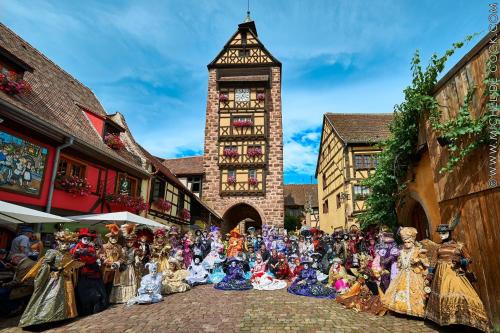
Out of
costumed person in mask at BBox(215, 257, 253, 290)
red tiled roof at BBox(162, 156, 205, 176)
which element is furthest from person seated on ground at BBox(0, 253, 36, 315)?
red tiled roof at BBox(162, 156, 205, 176)

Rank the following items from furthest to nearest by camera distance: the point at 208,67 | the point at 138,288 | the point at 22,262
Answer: the point at 208,67, the point at 138,288, the point at 22,262

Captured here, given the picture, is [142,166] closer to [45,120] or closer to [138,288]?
[45,120]

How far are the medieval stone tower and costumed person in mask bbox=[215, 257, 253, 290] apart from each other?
41.9ft

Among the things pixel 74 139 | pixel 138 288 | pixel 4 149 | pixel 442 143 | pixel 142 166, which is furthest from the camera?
pixel 142 166

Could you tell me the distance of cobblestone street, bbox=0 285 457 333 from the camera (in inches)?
176

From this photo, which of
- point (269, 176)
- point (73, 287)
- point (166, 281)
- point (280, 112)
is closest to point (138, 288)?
point (166, 281)

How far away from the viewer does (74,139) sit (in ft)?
30.2

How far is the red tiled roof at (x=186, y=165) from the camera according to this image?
23938 millimetres

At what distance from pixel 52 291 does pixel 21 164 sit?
4716 mm

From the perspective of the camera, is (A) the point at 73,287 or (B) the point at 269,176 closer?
(A) the point at 73,287

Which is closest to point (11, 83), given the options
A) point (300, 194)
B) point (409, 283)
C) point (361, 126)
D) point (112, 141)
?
point (112, 141)

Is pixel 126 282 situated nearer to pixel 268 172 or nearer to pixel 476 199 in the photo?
pixel 476 199

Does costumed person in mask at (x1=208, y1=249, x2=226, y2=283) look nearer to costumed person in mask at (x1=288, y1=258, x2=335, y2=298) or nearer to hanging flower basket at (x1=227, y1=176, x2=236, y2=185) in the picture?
costumed person in mask at (x1=288, y1=258, x2=335, y2=298)

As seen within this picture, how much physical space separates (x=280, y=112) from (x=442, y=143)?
1843 cm
